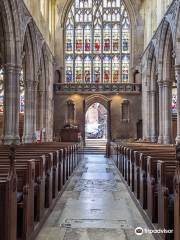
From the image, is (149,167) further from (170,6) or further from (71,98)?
(71,98)

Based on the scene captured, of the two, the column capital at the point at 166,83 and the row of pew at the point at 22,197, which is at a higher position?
the column capital at the point at 166,83

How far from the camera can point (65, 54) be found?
25984mm

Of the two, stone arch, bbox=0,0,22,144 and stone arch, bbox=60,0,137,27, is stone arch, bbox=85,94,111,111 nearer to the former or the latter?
stone arch, bbox=60,0,137,27

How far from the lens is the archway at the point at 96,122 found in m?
36.6

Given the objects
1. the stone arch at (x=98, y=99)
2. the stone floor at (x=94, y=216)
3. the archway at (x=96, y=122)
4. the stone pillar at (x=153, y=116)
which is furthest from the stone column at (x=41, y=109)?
the archway at (x=96, y=122)

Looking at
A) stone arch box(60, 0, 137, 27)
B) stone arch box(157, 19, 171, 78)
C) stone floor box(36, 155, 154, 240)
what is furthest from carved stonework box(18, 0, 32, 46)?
stone arch box(60, 0, 137, 27)

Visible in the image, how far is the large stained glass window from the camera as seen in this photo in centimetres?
2600

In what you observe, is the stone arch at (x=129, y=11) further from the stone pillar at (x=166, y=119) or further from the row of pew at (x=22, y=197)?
the row of pew at (x=22, y=197)

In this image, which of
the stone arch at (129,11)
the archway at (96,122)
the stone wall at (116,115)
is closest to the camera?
the stone wall at (116,115)

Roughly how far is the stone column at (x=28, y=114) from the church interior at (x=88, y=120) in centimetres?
5

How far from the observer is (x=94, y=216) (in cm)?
523

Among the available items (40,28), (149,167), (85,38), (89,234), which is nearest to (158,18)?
(40,28)

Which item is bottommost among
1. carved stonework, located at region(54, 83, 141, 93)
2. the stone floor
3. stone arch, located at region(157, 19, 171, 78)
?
the stone floor

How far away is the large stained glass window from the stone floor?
1867 cm
